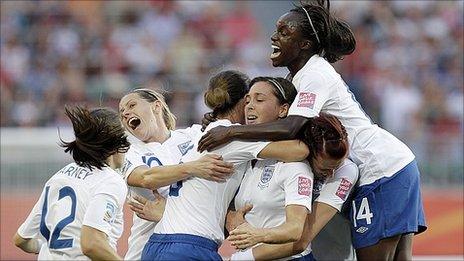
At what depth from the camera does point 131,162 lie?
20.2ft

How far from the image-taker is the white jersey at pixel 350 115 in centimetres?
579

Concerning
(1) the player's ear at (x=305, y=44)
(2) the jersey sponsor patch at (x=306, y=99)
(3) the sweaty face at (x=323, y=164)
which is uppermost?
(1) the player's ear at (x=305, y=44)

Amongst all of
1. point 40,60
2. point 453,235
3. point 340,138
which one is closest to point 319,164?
point 340,138

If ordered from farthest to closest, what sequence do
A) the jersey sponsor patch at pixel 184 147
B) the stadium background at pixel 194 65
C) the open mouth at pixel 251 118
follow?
the stadium background at pixel 194 65 → the jersey sponsor patch at pixel 184 147 → the open mouth at pixel 251 118

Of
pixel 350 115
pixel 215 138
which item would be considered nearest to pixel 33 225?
pixel 215 138

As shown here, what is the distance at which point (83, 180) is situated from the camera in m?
5.49

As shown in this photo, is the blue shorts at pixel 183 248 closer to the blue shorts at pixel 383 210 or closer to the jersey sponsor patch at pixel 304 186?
the jersey sponsor patch at pixel 304 186

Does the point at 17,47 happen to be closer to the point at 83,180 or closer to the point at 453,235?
the point at 453,235

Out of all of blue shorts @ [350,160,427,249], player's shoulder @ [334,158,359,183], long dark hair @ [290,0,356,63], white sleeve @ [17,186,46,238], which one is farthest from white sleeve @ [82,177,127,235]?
blue shorts @ [350,160,427,249]

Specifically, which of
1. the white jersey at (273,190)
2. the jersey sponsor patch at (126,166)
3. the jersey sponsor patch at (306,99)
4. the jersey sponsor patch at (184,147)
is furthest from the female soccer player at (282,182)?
the jersey sponsor patch at (126,166)

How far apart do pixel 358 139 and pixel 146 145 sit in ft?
4.12

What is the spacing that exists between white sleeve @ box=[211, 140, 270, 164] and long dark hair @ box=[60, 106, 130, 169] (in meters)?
0.55

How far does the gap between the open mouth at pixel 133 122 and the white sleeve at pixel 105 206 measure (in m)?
0.81

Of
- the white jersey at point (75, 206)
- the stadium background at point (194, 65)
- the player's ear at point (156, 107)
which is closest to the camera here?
the white jersey at point (75, 206)
